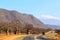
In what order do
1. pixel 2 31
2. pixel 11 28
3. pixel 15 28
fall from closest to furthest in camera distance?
pixel 2 31
pixel 11 28
pixel 15 28

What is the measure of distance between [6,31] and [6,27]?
271 cm

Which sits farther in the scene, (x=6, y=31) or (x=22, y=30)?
(x=22, y=30)

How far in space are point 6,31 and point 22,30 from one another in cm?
2541

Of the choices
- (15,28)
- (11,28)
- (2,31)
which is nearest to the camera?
(2,31)

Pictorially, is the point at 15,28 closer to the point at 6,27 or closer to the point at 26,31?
the point at 26,31

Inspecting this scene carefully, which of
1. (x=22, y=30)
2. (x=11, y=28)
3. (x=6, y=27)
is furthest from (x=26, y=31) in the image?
(x=6, y=27)

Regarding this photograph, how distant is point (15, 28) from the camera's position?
381 feet

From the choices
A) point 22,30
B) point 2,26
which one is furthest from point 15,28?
point 2,26

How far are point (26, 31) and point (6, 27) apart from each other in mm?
25830

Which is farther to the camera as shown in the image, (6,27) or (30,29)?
(30,29)

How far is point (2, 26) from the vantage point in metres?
98.3

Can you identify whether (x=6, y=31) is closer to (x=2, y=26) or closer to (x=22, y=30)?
(x=2, y=26)

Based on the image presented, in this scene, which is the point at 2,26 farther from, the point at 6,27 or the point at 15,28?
the point at 15,28

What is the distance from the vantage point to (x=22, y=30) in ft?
394
